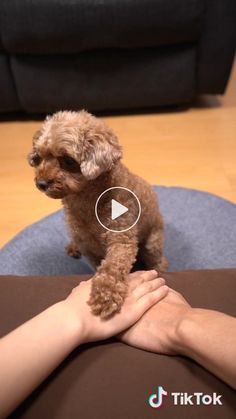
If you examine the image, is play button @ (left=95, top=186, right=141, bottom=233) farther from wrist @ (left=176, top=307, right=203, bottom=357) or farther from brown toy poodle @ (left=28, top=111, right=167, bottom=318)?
wrist @ (left=176, top=307, right=203, bottom=357)

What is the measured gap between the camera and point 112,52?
6.10ft

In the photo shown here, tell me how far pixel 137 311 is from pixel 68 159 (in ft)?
1.27

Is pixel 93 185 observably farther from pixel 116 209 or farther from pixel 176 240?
pixel 176 240

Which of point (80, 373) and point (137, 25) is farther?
point (137, 25)

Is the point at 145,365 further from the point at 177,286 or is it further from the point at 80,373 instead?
the point at 177,286

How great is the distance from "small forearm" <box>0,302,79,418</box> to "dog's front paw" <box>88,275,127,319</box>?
0.08m

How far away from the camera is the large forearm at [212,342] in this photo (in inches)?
21.3

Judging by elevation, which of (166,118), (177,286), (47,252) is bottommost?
(47,252)

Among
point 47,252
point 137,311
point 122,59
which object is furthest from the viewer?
point 122,59

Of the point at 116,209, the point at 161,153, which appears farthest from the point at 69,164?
the point at 161,153

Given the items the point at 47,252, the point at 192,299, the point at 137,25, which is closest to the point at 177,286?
the point at 192,299

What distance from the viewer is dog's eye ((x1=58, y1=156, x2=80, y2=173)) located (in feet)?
2.83

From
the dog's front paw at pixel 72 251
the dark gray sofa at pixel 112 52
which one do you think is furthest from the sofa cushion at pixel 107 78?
the dog's front paw at pixel 72 251

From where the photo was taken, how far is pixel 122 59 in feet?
6.15
